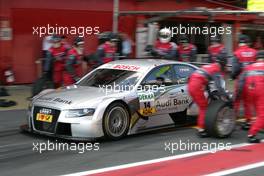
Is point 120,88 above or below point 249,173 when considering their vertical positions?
above

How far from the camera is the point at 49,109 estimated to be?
905 cm

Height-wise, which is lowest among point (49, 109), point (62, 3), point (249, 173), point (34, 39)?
point (249, 173)

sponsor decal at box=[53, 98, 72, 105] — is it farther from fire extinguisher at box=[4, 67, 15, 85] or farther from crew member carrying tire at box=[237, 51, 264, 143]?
fire extinguisher at box=[4, 67, 15, 85]

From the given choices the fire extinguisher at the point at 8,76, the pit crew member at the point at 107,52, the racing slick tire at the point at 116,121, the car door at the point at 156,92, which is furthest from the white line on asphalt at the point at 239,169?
the fire extinguisher at the point at 8,76

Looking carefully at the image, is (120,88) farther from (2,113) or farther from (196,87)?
(2,113)

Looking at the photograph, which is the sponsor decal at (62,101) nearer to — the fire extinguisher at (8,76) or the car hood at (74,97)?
the car hood at (74,97)

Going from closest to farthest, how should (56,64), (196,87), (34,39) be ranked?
1. (196,87)
2. (56,64)
3. (34,39)

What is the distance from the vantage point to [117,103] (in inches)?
363

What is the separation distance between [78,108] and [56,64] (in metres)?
4.65

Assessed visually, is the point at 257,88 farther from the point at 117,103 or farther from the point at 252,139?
the point at 117,103

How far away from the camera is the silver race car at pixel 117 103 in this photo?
8.87 metres

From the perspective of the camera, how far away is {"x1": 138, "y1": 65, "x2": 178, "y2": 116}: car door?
Answer: 9.70 m

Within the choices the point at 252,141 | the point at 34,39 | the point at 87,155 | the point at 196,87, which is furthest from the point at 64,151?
the point at 34,39

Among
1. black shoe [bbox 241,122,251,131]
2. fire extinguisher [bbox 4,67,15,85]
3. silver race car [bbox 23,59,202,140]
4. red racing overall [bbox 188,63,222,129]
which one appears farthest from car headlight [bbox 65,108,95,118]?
fire extinguisher [bbox 4,67,15,85]
